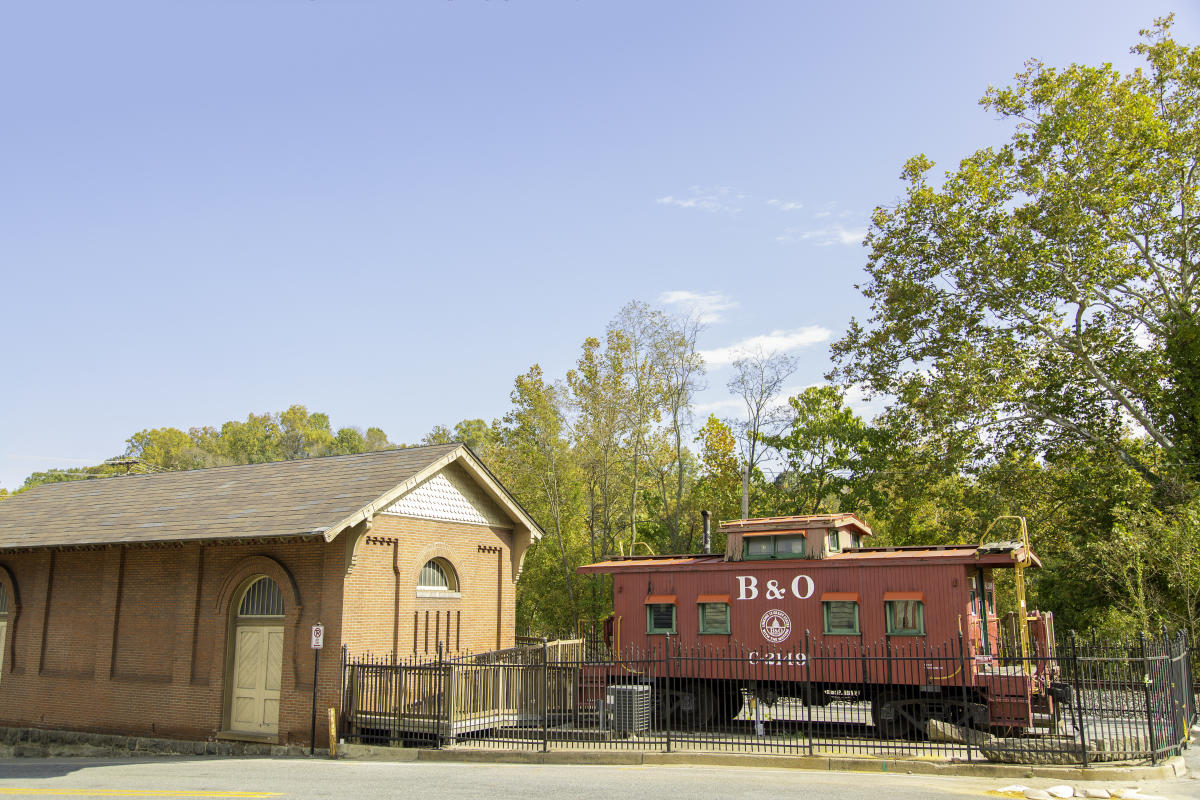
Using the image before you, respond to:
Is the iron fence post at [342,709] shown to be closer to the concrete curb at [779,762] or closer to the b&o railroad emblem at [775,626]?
the concrete curb at [779,762]

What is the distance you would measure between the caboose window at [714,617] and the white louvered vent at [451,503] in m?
5.87

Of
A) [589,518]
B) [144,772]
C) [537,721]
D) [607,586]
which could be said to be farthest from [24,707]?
[589,518]

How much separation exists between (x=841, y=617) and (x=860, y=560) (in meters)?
1.33

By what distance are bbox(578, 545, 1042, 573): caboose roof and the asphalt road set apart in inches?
212

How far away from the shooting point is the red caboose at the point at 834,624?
17.7 m

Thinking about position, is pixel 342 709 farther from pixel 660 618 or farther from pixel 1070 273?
pixel 1070 273

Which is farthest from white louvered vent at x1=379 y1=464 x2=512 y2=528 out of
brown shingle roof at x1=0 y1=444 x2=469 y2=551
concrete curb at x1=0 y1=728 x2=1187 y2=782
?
concrete curb at x1=0 y1=728 x2=1187 y2=782

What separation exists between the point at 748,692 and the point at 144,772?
1206 centimetres

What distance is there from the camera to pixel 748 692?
19.4 m

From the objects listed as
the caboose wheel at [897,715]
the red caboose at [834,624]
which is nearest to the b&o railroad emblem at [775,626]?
the red caboose at [834,624]

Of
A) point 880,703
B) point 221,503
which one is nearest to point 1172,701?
point 880,703

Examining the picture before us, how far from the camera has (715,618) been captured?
67.5ft

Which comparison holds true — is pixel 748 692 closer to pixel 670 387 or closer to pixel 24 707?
pixel 24 707

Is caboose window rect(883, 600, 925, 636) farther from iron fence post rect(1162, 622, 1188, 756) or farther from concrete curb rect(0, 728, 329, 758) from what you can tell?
concrete curb rect(0, 728, 329, 758)
